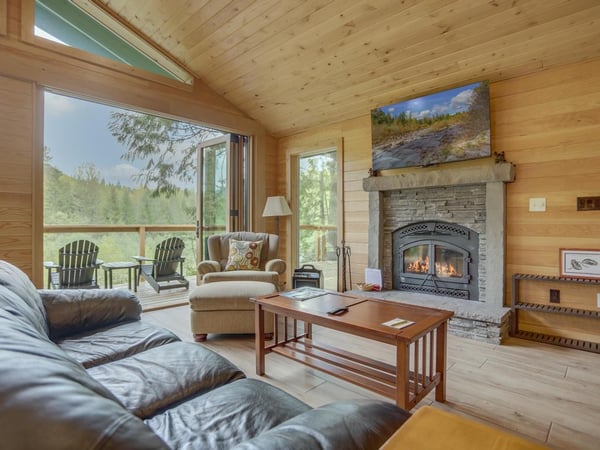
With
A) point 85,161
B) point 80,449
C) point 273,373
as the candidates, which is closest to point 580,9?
point 273,373

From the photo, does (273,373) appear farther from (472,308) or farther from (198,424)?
(472,308)

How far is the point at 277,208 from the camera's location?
15.1 feet

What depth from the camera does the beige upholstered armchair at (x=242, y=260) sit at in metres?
3.53

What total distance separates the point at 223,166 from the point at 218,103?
2.92 ft

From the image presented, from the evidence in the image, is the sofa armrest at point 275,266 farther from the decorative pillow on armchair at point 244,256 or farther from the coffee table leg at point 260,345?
the coffee table leg at point 260,345

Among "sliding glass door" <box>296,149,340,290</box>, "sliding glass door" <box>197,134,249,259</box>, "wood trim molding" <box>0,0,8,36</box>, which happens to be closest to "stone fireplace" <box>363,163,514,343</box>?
"sliding glass door" <box>296,149,340,290</box>

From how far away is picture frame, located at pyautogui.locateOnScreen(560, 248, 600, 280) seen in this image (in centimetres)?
269

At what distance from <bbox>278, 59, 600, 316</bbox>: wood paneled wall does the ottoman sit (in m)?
2.33

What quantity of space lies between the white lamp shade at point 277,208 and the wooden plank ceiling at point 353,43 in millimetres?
1184

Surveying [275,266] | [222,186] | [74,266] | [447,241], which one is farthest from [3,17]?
[447,241]

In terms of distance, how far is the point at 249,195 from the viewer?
490cm

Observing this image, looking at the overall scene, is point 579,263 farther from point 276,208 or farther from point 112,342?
point 112,342

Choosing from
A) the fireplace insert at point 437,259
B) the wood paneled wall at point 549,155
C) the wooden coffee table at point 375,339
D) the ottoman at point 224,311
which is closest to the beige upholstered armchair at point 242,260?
the ottoman at point 224,311

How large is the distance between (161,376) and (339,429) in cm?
91
